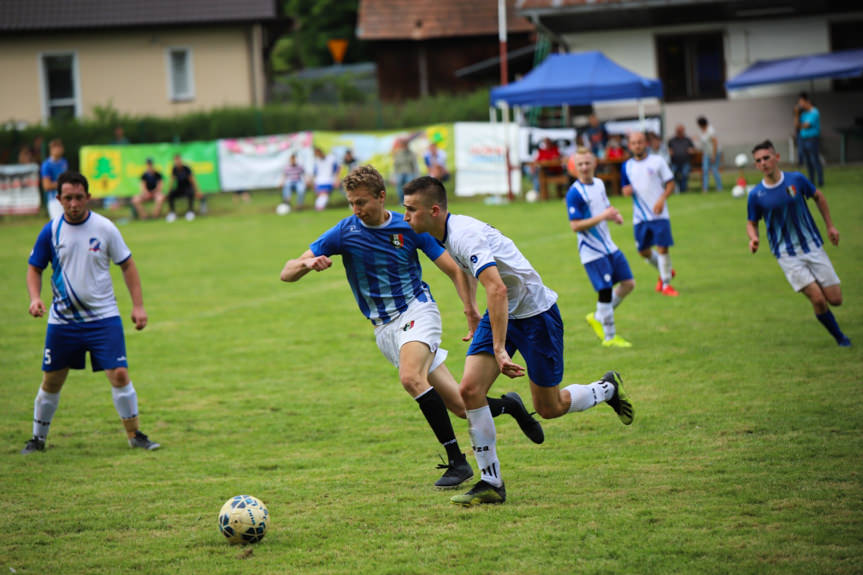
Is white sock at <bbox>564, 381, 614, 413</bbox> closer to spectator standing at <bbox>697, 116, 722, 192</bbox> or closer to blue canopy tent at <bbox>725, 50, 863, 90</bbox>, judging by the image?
spectator standing at <bbox>697, 116, 722, 192</bbox>

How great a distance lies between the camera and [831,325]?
9641 millimetres

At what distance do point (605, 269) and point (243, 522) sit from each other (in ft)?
19.5

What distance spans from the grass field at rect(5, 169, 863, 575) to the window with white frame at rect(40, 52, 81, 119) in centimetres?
2446

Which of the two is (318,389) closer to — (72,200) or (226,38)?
(72,200)

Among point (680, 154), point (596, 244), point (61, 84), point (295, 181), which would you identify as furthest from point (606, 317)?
point (61, 84)

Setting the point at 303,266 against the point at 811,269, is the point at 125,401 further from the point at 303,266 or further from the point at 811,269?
the point at 811,269

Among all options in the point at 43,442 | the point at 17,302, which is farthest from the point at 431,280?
the point at 43,442

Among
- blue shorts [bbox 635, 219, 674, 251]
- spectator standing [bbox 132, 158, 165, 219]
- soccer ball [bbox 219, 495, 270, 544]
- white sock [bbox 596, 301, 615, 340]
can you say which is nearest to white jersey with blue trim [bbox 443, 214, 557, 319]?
soccer ball [bbox 219, 495, 270, 544]

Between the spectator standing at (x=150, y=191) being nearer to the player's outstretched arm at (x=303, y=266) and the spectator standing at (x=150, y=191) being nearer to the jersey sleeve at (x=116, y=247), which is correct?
the jersey sleeve at (x=116, y=247)

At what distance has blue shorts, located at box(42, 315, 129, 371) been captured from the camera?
7754 millimetres

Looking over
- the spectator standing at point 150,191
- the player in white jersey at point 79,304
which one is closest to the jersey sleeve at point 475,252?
the player in white jersey at point 79,304

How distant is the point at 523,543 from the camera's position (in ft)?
17.0

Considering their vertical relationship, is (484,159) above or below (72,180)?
above

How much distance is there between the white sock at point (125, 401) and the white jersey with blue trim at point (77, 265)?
60cm
